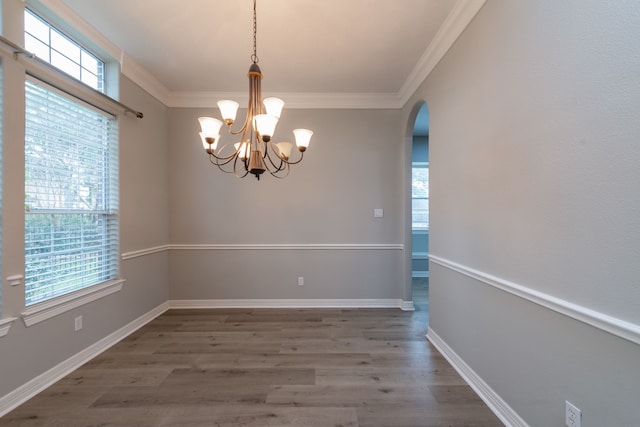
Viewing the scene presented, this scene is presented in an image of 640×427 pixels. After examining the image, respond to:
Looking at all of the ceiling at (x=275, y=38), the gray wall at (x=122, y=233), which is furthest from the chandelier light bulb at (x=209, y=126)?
the gray wall at (x=122, y=233)

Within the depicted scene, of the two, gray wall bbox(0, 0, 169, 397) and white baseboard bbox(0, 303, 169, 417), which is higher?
gray wall bbox(0, 0, 169, 397)

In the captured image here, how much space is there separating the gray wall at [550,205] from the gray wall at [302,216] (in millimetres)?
1479

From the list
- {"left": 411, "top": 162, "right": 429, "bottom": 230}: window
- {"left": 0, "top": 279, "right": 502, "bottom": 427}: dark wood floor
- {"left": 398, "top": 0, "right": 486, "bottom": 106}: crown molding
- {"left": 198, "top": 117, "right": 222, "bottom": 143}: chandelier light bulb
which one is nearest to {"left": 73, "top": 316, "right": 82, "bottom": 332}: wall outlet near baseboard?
{"left": 0, "top": 279, "right": 502, "bottom": 427}: dark wood floor

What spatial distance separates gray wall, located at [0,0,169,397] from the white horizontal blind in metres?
0.10

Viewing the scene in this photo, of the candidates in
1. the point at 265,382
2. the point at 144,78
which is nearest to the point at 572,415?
the point at 265,382

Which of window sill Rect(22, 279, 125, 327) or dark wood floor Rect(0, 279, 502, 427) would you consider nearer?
dark wood floor Rect(0, 279, 502, 427)

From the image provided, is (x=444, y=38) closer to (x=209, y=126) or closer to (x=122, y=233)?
(x=209, y=126)

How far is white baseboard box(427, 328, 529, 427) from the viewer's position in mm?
1572

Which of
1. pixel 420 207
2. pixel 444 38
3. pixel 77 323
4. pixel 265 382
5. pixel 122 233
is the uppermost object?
pixel 444 38

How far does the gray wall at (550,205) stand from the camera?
993 millimetres

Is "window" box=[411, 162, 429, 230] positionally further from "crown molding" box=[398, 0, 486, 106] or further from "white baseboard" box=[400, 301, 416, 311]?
"crown molding" box=[398, 0, 486, 106]

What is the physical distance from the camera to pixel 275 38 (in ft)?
7.77

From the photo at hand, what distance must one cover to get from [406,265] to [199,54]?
3.31 metres

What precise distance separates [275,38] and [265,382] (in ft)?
9.25
